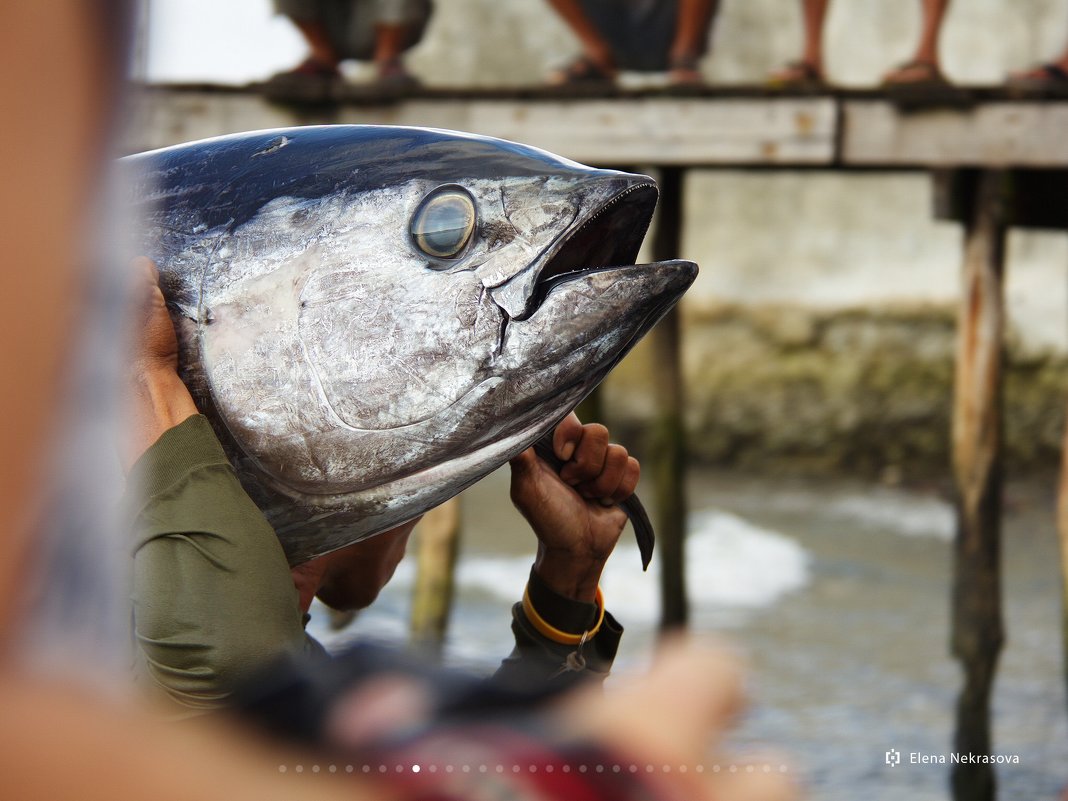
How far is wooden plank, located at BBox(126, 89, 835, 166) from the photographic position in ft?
17.9

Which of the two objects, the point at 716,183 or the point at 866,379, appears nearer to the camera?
the point at 866,379

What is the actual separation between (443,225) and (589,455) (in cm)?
43

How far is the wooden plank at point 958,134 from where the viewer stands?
537 cm

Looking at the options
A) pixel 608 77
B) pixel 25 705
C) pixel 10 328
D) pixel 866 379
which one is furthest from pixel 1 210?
pixel 866 379

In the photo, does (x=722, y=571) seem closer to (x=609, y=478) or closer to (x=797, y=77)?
(x=797, y=77)

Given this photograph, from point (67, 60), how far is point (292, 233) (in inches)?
28.8

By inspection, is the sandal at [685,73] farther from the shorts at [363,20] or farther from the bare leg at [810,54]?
the shorts at [363,20]

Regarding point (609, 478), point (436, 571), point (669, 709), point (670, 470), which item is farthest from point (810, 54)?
point (669, 709)

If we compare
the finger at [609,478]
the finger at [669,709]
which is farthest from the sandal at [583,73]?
the finger at [669,709]

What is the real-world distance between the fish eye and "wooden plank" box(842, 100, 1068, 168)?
14.6 feet

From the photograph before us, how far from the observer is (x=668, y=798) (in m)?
0.53

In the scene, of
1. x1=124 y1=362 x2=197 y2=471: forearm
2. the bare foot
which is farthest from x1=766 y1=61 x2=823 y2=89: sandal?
x1=124 y1=362 x2=197 y2=471: forearm

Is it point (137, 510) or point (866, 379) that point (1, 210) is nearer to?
point (137, 510)

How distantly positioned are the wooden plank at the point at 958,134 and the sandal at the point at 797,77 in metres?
0.19
